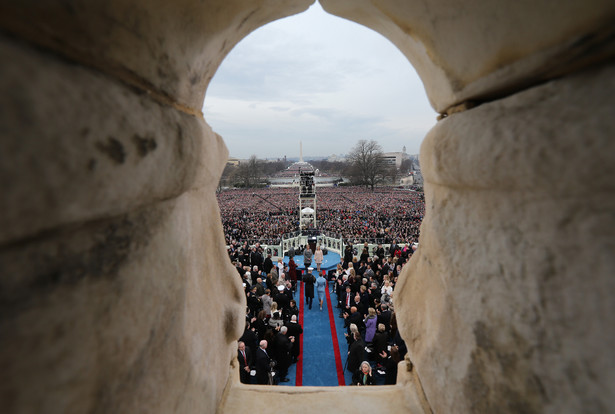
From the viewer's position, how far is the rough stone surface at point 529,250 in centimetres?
68

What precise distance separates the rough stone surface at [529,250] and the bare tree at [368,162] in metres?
50.3

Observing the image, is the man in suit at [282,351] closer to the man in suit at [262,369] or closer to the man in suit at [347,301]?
the man in suit at [262,369]

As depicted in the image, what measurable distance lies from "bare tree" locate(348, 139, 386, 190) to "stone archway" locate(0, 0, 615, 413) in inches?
1982

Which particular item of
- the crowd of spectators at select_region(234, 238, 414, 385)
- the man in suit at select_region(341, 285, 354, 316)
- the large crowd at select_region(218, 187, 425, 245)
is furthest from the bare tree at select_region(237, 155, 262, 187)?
the man in suit at select_region(341, 285, 354, 316)

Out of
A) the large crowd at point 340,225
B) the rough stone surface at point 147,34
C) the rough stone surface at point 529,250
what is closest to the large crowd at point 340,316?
the rough stone surface at point 529,250

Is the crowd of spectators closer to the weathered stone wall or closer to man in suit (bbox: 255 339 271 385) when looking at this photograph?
man in suit (bbox: 255 339 271 385)

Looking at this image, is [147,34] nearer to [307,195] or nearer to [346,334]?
[346,334]

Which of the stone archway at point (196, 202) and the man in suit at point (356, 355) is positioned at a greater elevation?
the stone archway at point (196, 202)

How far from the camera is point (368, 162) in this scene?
2057 inches

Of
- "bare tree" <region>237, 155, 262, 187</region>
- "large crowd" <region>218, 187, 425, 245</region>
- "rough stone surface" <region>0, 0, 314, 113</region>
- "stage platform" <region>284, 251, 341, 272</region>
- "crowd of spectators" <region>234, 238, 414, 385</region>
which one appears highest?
"rough stone surface" <region>0, 0, 314, 113</region>

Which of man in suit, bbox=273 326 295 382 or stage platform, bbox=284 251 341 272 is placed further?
stage platform, bbox=284 251 341 272

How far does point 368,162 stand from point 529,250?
52859 mm

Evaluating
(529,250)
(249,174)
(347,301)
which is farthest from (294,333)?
(249,174)

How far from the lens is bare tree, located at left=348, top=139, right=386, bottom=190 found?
52031 millimetres
